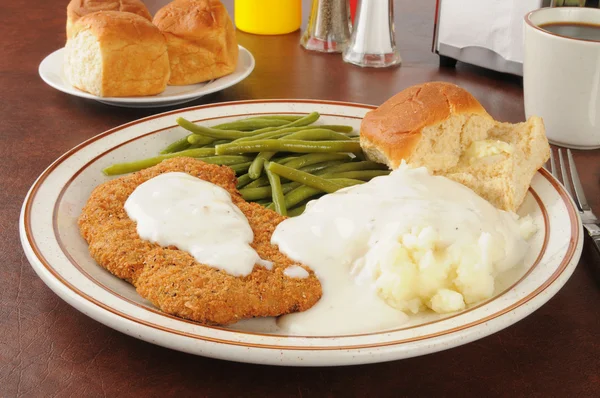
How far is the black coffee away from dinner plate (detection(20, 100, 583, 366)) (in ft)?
2.73

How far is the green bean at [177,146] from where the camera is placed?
8.11 ft

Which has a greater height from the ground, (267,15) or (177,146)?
(267,15)

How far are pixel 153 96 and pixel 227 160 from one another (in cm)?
78

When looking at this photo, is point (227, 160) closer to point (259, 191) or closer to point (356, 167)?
point (259, 191)

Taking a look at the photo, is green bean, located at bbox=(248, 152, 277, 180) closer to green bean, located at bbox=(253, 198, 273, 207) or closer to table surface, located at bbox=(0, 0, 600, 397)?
green bean, located at bbox=(253, 198, 273, 207)

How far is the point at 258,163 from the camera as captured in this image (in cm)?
234

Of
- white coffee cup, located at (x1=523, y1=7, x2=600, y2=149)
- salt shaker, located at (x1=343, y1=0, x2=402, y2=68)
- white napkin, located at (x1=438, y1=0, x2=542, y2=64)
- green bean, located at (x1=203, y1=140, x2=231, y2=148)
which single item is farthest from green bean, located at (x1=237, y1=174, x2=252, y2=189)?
white napkin, located at (x1=438, y1=0, x2=542, y2=64)

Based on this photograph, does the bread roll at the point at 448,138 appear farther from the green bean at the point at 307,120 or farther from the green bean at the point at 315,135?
the green bean at the point at 307,120

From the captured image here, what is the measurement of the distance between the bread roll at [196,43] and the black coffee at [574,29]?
A: 140cm

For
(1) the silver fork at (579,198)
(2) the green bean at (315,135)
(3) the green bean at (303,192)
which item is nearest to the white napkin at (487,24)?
(1) the silver fork at (579,198)

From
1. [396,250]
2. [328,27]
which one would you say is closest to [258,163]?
[396,250]

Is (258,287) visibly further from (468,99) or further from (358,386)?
(468,99)

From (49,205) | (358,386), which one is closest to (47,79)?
(49,205)

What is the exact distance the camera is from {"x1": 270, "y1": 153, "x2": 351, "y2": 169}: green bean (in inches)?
93.2
